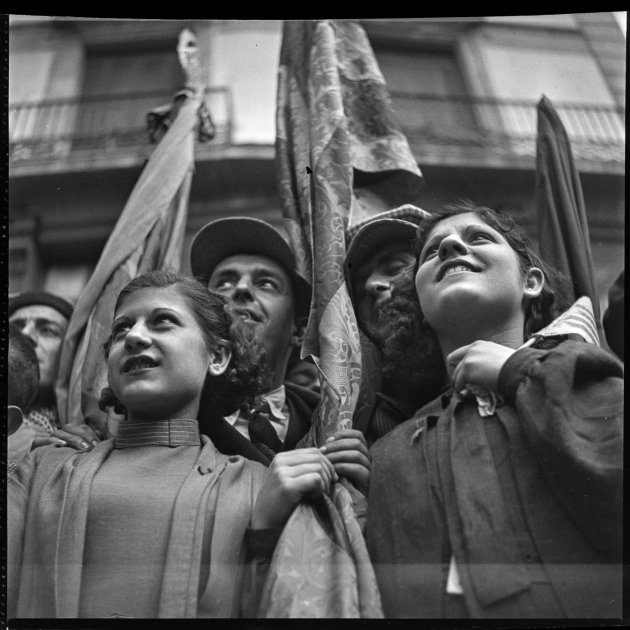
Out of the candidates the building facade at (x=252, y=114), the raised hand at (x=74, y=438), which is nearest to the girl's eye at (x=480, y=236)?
the building facade at (x=252, y=114)

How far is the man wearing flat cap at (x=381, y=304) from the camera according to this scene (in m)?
5.11

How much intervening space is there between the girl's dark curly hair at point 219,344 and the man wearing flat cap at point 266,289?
19 centimetres

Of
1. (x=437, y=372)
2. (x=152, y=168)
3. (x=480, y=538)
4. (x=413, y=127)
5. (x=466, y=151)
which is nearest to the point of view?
(x=480, y=538)

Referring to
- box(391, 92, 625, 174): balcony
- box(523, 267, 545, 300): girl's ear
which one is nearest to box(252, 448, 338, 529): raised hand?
box(523, 267, 545, 300): girl's ear

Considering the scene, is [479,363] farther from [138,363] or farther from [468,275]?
[138,363]

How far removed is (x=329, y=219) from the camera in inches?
223

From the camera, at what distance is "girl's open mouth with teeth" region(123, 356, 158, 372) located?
4953 millimetres

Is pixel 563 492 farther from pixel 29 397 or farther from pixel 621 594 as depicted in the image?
pixel 29 397

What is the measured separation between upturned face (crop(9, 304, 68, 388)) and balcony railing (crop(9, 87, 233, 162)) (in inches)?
82.3

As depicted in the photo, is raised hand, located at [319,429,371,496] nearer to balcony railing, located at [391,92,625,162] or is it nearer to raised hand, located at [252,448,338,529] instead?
raised hand, located at [252,448,338,529]

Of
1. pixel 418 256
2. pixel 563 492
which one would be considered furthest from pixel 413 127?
pixel 563 492

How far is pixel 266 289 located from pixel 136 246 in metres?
0.75

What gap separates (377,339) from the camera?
5.36 m

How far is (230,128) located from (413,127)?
4.22 feet
